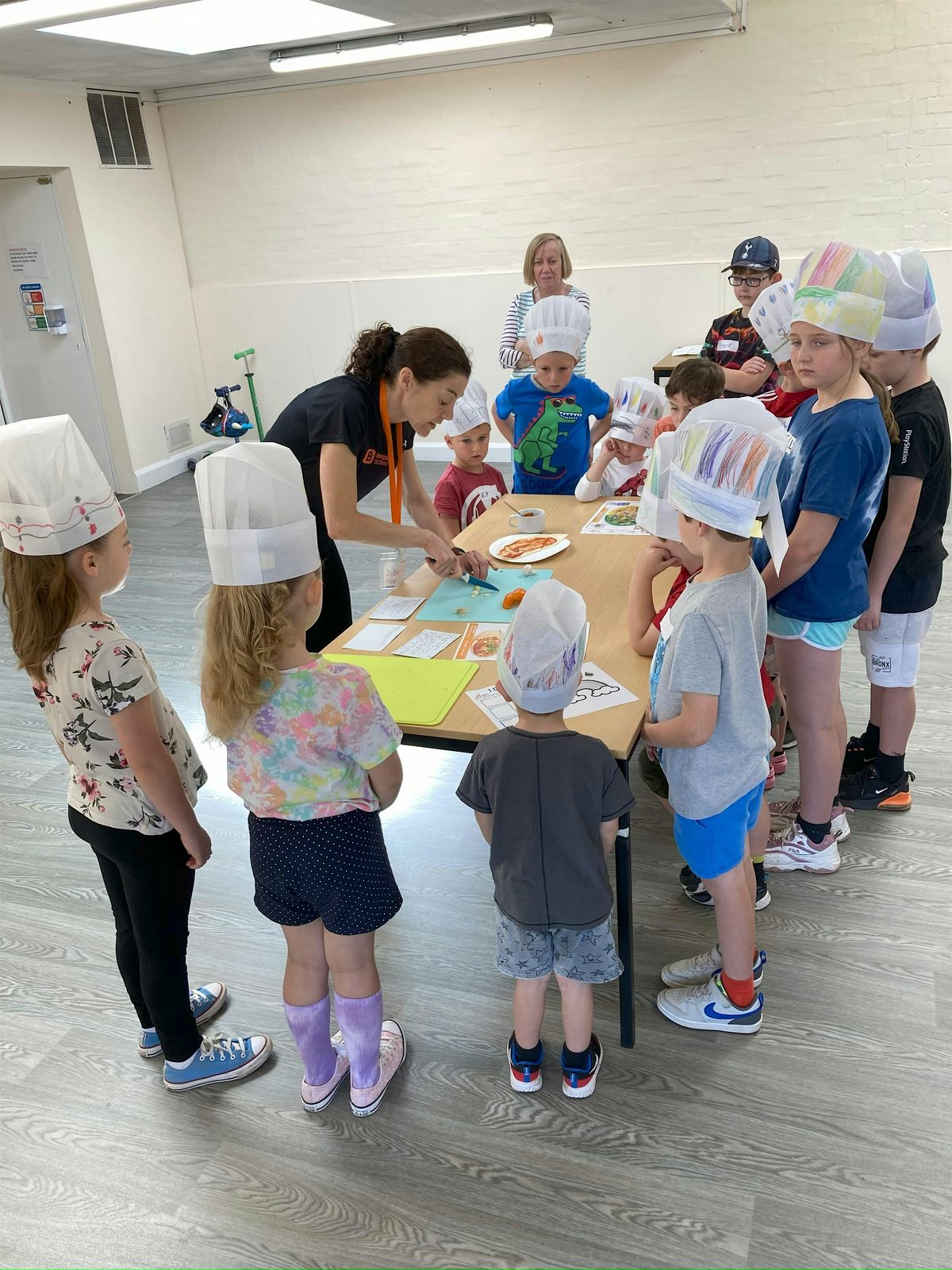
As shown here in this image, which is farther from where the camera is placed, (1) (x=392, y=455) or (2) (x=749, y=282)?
(2) (x=749, y=282)

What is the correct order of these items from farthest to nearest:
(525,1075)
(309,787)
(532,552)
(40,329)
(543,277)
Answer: (40,329) < (543,277) < (532,552) < (525,1075) < (309,787)

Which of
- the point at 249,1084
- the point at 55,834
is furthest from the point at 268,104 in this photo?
the point at 249,1084

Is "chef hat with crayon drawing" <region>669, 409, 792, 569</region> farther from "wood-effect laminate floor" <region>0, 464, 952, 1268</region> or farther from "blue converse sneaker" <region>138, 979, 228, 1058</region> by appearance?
"blue converse sneaker" <region>138, 979, 228, 1058</region>

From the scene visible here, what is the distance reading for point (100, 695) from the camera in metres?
1.67

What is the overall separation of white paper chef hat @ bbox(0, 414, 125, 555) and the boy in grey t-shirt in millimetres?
1130

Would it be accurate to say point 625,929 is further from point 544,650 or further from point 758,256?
point 758,256

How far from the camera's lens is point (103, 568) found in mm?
1752

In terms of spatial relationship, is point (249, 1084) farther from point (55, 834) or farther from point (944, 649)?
point (944, 649)

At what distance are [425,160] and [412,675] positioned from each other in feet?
18.2

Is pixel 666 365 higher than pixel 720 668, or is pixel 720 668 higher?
pixel 666 365

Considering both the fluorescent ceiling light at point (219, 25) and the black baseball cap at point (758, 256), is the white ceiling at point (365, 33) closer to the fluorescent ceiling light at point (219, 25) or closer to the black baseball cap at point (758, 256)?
the fluorescent ceiling light at point (219, 25)

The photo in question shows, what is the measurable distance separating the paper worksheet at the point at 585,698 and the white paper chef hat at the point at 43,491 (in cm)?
90

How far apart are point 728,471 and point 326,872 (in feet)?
3.52

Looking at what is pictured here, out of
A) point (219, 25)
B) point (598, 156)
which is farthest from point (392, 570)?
point (598, 156)
